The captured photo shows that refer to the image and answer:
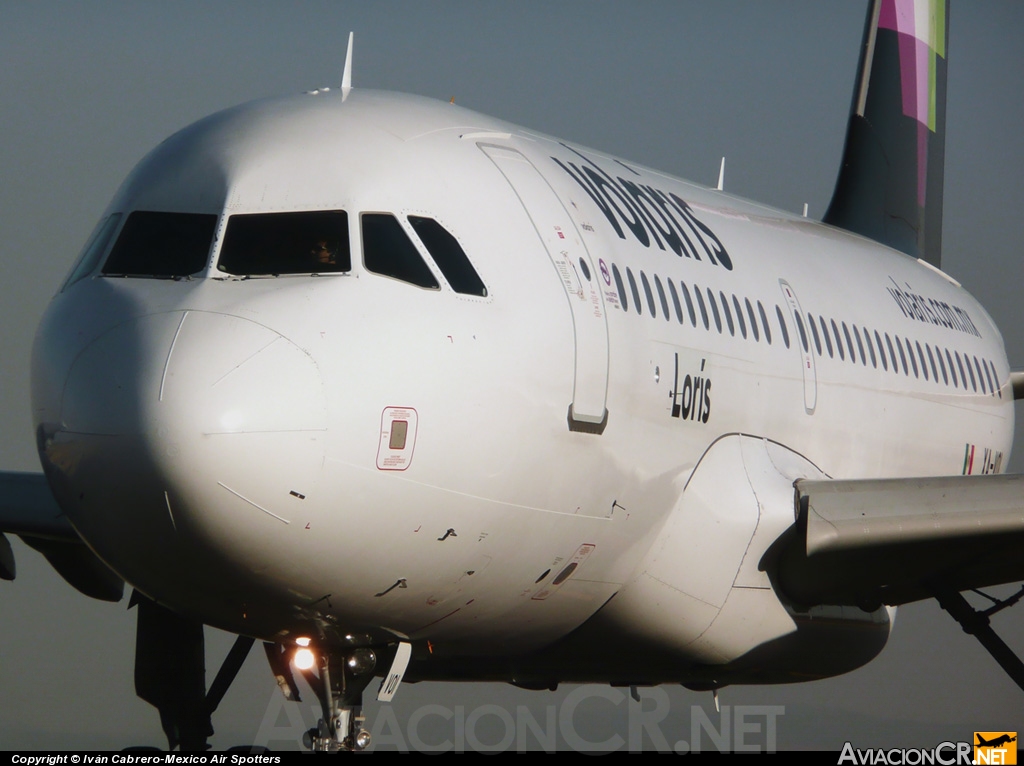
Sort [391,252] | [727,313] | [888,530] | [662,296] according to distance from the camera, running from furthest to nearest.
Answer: [727,313] → [888,530] → [662,296] → [391,252]

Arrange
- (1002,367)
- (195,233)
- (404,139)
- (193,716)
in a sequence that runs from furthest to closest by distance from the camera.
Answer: (1002,367)
(193,716)
(404,139)
(195,233)

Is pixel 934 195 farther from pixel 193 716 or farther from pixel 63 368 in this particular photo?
pixel 63 368

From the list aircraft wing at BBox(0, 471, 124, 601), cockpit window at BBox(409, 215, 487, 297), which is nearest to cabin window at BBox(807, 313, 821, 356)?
cockpit window at BBox(409, 215, 487, 297)

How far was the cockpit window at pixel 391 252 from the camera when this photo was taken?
26.4ft

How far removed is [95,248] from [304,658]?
2594mm

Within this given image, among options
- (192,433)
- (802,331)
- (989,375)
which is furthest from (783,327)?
(989,375)

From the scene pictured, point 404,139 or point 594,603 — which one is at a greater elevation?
point 404,139

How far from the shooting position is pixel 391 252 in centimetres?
814

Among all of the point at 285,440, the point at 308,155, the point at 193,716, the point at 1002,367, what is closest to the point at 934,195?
the point at 1002,367

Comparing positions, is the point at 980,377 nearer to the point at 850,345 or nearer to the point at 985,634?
the point at 850,345

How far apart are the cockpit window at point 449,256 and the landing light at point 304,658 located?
2.19m

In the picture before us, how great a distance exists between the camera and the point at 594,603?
9.91m

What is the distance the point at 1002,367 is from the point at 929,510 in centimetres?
938

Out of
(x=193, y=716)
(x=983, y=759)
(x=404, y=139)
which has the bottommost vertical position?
(x=193, y=716)
